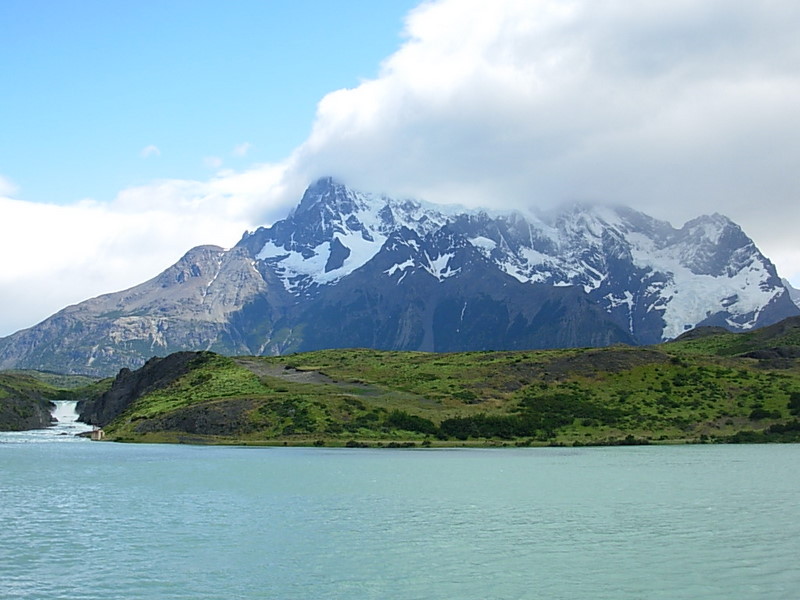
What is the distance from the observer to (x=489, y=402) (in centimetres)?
14375

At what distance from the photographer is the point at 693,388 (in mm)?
144500

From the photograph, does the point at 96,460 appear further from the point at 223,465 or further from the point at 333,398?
the point at 333,398

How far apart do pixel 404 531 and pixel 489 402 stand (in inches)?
3746

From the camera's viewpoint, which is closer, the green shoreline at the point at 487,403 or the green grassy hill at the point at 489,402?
the green shoreline at the point at 487,403

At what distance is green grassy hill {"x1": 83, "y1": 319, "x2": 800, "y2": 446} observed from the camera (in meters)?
128

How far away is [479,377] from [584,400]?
915 inches

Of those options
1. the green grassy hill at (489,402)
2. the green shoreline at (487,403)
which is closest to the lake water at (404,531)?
the green shoreline at (487,403)

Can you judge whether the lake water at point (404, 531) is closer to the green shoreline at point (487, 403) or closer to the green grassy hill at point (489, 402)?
the green shoreline at point (487, 403)

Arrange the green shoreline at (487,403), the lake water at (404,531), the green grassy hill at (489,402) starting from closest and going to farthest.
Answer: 1. the lake water at (404,531)
2. the green shoreline at (487,403)
3. the green grassy hill at (489,402)

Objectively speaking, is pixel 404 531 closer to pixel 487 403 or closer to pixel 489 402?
pixel 487 403

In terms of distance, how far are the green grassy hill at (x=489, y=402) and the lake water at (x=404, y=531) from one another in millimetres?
39124

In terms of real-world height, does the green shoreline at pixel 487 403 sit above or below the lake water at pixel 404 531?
above

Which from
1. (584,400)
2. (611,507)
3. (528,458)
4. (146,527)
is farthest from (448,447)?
(146,527)

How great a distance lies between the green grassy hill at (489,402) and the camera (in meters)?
128
